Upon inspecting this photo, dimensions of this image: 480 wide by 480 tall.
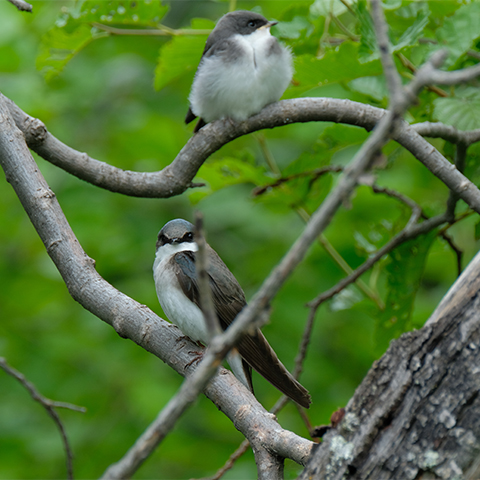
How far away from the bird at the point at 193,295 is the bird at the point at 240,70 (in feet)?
2.89

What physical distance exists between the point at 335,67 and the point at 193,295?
161 centimetres

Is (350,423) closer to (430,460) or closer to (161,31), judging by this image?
(430,460)

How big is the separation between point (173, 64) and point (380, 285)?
2.94m

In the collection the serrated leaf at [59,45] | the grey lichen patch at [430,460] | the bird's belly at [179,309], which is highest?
the serrated leaf at [59,45]

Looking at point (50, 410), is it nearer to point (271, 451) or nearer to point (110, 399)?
point (271, 451)

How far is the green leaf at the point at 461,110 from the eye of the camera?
2953mm

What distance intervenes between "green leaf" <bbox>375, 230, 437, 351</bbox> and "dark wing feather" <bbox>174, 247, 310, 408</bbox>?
37.2 inches

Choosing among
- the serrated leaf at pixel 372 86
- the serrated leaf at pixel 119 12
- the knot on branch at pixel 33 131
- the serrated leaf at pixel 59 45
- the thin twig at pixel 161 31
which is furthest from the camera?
the thin twig at pixel 161 31

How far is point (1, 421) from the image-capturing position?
17.9ft

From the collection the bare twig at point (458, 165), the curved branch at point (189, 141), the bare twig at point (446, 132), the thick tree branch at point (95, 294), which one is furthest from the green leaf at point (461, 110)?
the thick tree branch at point (95, 294)

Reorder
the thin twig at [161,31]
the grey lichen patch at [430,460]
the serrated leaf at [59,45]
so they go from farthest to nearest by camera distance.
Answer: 1. the thin twig at [161,31]
2. the serrated leaf at [59,45]
3. the grey lichen patch at [430,460]

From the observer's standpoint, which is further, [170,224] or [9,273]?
[9,273]

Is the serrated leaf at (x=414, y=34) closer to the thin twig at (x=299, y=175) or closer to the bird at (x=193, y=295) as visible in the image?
the thin twig at (x=299, y=175)

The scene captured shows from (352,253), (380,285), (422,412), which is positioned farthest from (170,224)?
(422,412)
